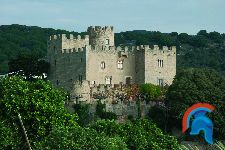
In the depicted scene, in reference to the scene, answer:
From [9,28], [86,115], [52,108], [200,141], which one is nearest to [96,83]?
[86,115]

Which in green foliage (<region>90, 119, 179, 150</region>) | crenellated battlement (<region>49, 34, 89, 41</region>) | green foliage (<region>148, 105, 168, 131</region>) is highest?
crenellated battlement (<region>49, 34, 89, 41</region>)

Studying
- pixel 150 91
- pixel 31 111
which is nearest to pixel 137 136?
pixel 31 111

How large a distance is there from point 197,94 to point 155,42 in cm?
6893

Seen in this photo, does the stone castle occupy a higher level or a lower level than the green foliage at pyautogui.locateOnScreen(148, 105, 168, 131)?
higher

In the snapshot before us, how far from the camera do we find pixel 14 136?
49375mm

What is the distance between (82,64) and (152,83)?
7299 millimetres

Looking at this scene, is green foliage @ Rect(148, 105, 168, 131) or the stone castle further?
the stone castle

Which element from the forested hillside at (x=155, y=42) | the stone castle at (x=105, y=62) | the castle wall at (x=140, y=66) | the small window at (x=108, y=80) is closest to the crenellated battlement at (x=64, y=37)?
the stone castle at (x=105, y=62)

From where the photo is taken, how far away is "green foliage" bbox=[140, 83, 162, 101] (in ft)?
→ 250

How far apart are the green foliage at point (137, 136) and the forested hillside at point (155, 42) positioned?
66.2 metres

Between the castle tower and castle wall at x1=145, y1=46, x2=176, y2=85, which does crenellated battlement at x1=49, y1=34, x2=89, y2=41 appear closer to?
the castle tower

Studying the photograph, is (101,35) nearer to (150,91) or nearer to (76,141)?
(150,91)

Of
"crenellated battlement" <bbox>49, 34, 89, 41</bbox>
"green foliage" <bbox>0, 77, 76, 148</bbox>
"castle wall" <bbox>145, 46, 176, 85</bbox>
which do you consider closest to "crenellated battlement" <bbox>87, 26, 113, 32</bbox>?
"crenellated battlement" <bbox>49, 34, 89, 41</bbox>

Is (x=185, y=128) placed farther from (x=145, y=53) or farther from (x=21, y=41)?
(x=21, y=41)
